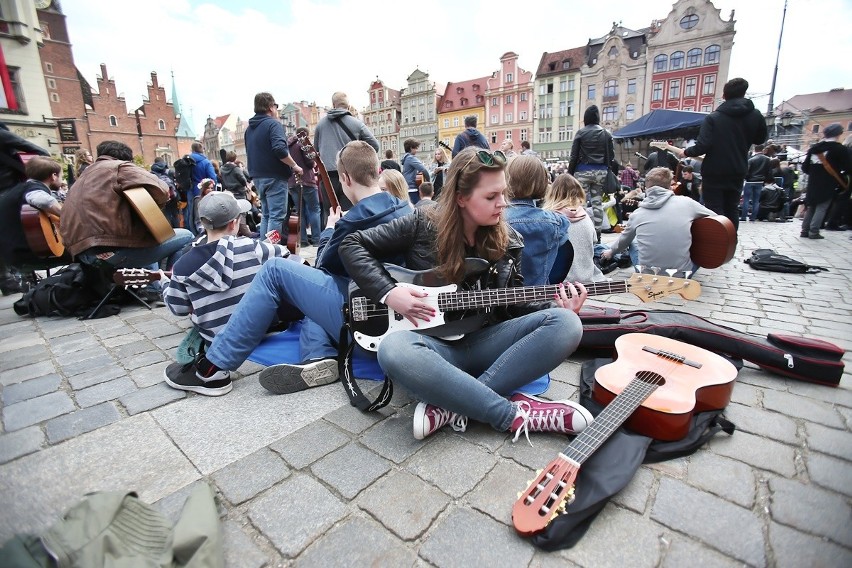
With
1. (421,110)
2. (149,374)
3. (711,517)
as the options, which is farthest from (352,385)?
(421,110)

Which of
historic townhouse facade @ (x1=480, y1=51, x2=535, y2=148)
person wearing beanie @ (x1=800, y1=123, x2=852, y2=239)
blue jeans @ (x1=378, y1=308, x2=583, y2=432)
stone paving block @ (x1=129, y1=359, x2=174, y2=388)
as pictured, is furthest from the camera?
historic townhouse facade @ (x1=480, y1=51, x2=535, y2=148)

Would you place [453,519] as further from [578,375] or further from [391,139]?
[391,139]

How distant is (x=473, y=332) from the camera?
2.22m

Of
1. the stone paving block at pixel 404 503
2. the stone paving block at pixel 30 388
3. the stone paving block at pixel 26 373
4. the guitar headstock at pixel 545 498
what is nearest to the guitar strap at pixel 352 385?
the stone paving block at pixel 404 503

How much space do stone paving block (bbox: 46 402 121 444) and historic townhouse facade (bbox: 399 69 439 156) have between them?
5569cm

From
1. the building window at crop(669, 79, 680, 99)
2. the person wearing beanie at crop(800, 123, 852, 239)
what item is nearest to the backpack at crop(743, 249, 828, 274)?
the person wearing beanie at crop(800, 123, 852, 239)

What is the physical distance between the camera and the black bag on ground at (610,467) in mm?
1279

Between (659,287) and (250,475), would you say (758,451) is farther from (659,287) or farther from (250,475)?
(250,475)

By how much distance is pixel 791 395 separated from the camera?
2.23 meters

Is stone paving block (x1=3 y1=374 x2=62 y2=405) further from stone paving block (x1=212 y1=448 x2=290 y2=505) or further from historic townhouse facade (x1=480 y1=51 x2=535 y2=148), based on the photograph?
historic townhouse facade (x1=480 y1=51 x2=535 y2=148)

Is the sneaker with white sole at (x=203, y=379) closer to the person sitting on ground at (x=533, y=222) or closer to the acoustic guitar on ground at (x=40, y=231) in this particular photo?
the person sitting on ground at (x=533, y=222)

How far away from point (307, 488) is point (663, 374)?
68.1 inches

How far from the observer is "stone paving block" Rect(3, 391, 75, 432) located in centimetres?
212

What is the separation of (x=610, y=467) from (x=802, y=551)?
57cm
